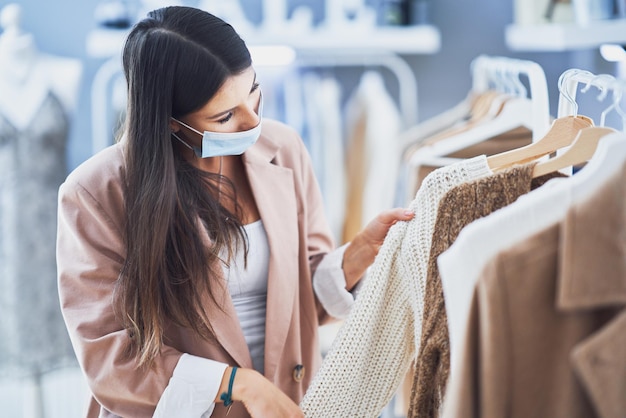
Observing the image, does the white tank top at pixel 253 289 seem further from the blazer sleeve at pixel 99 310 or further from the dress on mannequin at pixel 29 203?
the dress on mannequin at pixel 29 203

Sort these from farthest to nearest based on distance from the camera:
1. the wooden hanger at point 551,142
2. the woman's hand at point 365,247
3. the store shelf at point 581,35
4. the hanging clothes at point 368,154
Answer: the hanging clothes at point 368,154, the store shelf at point 581,35, the woman's hand at point 365,247, the wooden hanger at point 551,142

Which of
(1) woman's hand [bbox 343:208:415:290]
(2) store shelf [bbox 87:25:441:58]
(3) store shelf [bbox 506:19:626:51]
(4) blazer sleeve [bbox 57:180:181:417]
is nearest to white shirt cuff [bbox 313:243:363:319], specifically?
(1) woman's hand [bbox 343:208:415:290]

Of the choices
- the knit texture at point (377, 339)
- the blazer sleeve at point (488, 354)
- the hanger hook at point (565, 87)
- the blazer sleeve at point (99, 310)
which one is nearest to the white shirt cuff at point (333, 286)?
the knit texture at point (377, 339)

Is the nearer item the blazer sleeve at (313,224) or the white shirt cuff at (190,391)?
the white shirt cuff at (190,391)

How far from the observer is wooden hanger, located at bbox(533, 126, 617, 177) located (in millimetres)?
1020

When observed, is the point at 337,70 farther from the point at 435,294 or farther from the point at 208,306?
the point at 435,294

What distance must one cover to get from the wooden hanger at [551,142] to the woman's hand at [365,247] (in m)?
0.23

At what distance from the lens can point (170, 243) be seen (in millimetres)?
1284

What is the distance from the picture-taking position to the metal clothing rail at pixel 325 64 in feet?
7.68

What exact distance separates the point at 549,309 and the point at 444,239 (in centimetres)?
28

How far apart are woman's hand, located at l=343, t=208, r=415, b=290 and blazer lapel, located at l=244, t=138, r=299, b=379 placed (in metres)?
0.11

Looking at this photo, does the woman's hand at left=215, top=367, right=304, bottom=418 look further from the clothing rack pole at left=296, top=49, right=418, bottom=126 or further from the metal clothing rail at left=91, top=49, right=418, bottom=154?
the clothing rack pole at left=296, top=49, right=418, bottom=126

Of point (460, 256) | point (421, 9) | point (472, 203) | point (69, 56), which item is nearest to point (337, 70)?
point (421, 9)

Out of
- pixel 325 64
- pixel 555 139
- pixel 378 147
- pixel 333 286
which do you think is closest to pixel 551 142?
pixel 555 139
